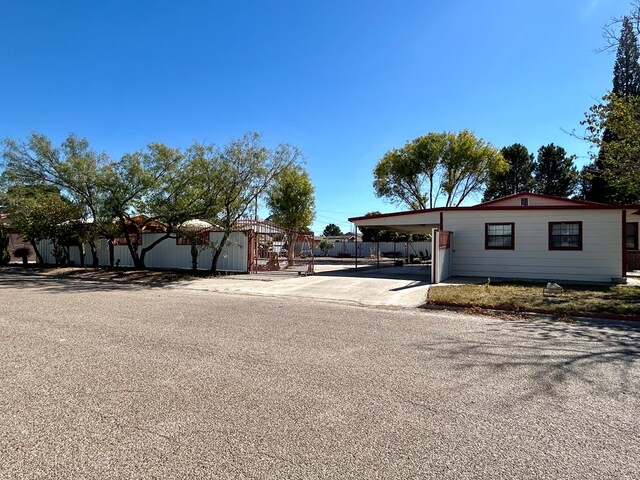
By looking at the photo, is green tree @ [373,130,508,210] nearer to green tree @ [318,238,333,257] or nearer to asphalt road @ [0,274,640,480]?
green tree @ [318,238,333,257]

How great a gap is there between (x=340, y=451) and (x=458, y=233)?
1551 cm

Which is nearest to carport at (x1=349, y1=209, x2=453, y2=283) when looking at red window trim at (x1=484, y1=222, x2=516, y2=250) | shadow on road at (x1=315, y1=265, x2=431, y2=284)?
shadow on road at (x1=315, y1=265, x2=431, y2=284)

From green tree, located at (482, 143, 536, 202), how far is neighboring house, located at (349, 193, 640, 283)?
1068 inches

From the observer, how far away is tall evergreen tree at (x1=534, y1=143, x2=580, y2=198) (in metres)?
41.2

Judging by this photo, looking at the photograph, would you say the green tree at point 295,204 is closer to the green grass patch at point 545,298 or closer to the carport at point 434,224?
the carport at point 434,224

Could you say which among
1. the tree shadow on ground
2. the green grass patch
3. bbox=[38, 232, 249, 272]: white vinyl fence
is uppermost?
bbox=[38, 232, 249, 272]: white vinyl fence

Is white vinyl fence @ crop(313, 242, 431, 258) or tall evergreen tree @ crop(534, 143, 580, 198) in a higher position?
tall evergreen tree @ crop(534, 143, 580, 198)

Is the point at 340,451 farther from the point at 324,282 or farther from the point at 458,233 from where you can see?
the point at 458,233

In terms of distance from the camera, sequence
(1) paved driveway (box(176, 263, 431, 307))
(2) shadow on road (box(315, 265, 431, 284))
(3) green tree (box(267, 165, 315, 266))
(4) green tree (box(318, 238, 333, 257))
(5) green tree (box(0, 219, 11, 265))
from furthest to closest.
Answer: (4) green tree (box(318, 238, 333, 257)), (3) green tree (box(267, 165, 315, 266)), (5) green tree (box(0, 219, 11, 265)), (2) shadow on road (box(315, 265, 431, 284)), (1) paved driveway (box(176, 263, 431, 307))

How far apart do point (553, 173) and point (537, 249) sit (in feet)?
103

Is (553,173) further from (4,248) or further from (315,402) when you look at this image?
(4,248)

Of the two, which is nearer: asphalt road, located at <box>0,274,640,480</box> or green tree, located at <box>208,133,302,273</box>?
asphalt road, located at <box>0,274,640,480</box>

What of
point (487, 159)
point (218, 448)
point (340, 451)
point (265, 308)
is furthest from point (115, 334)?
point (487, 159)

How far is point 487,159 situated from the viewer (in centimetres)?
3384
